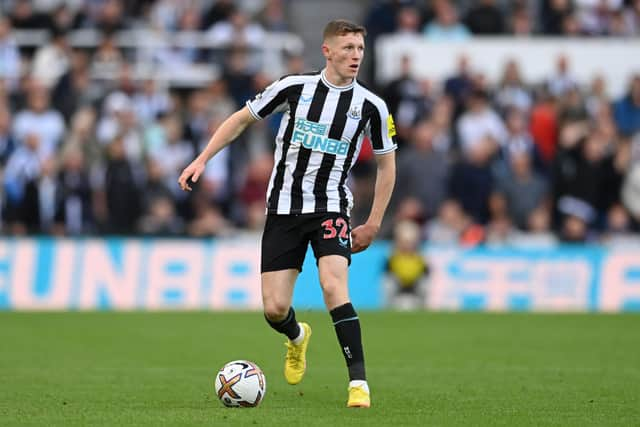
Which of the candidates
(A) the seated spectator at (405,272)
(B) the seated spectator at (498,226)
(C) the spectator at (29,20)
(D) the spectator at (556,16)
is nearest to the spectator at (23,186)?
(C) the spectator at (29,20)

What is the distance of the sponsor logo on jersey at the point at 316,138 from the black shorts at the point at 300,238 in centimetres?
43

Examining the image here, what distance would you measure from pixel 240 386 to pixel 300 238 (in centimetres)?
114

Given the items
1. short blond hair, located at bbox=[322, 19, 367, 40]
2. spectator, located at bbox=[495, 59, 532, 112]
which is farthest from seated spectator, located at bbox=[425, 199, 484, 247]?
short blond hair, located at bbox=[322, 19, 367, 40]

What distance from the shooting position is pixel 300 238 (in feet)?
29.3

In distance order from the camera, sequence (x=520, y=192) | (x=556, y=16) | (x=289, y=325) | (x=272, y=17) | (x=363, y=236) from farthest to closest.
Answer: (x=556, y=16) → (x=272, y=17) → (x=520, y=192) → (x=289, y=325) → (x=363, y=236)

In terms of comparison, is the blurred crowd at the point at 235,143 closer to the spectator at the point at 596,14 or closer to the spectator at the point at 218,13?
the spectator at the point at 218,13

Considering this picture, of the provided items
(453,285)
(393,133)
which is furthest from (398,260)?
(393,133)

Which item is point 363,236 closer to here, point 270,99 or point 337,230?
point 337,230

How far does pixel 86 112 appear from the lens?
19453 mm

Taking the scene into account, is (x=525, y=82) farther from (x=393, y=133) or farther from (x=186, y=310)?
(x=393, y=133)

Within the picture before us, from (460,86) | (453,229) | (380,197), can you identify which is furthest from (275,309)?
(460,86)

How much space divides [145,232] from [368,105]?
1016cm

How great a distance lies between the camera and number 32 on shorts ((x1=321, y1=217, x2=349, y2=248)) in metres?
8.72

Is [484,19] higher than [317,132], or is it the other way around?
[484,19]
